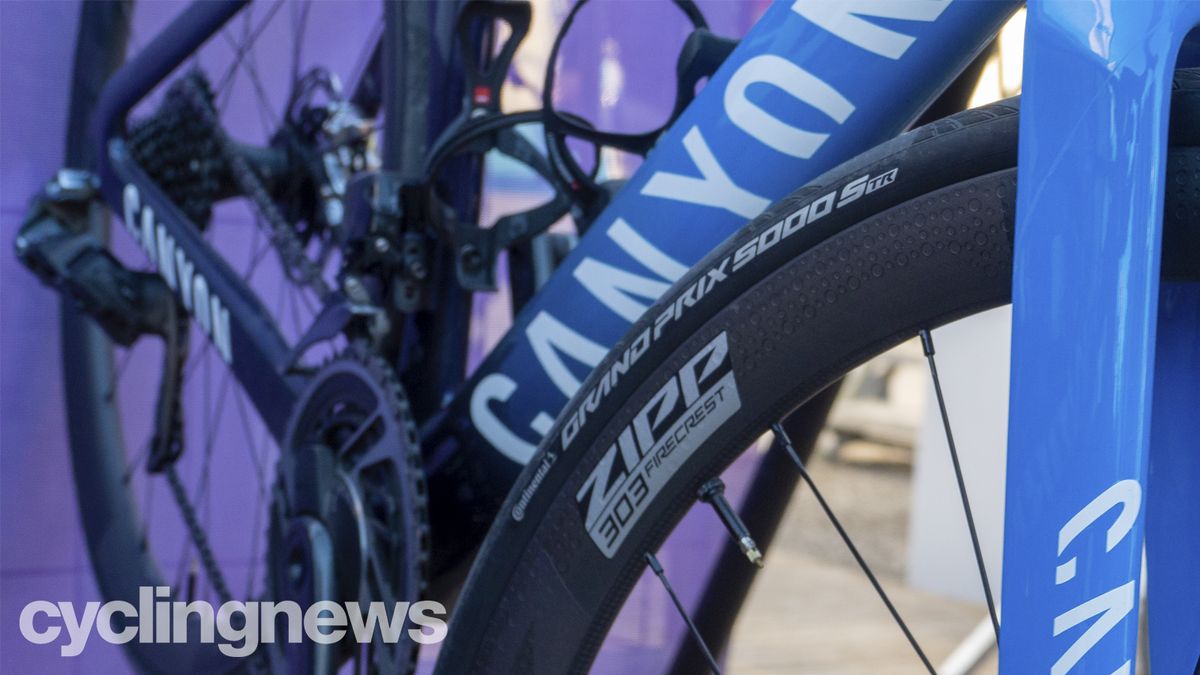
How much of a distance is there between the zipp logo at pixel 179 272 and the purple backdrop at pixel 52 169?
0.54ft

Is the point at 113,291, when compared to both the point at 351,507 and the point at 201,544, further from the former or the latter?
the point at 351,507

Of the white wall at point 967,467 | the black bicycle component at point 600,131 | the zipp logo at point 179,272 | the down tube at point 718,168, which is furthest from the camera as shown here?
the white wall at point 967,467

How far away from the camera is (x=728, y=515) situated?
0.55 meters

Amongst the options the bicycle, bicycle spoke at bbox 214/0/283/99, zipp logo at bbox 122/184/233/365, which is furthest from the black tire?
bicycle spoke at bbox 214/0/283/99

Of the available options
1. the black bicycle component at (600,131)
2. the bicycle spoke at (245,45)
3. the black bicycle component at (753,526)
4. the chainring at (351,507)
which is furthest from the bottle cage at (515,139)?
the bicycle spoke at (245,45)

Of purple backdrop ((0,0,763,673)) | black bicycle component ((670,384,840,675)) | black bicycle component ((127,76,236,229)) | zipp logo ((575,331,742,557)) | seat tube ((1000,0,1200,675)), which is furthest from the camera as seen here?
purple backdrop ((0,0,763,673))

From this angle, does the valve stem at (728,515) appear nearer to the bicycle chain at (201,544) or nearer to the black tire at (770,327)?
the black tire at (770,327)

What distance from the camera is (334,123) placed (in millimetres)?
1028

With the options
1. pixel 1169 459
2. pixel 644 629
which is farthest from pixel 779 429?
pixel 644 629

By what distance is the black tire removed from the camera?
0.45 metres

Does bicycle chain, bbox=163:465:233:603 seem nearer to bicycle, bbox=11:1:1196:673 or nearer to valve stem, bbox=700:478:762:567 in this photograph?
bicycle, bbox=11:1:1196:673

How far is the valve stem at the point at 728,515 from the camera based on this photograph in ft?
1.77

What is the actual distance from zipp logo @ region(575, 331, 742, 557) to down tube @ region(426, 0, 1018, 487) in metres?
0.19

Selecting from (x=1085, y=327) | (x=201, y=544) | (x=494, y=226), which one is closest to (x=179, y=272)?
(x=201, y=544)
